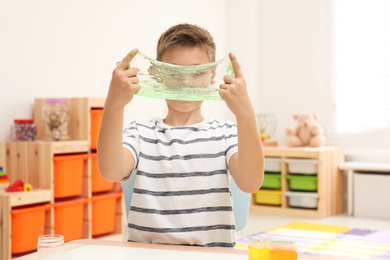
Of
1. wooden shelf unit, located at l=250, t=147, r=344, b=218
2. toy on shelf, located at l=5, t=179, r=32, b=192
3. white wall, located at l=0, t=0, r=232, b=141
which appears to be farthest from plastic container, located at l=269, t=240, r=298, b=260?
wooden shelf unit, located at l=250, t=147, r=344, b=218

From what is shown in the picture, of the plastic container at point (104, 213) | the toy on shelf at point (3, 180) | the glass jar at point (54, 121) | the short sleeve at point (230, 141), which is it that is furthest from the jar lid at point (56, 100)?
the short sleeve at point (230, 141)

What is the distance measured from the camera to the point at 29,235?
252 centimetres

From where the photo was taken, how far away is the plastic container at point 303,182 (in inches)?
165

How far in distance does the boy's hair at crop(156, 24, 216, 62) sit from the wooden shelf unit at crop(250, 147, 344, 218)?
2966 millimetres

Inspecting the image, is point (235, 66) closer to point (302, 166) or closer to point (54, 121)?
point (54, 121)

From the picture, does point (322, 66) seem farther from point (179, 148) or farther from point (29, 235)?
point (179, 148)

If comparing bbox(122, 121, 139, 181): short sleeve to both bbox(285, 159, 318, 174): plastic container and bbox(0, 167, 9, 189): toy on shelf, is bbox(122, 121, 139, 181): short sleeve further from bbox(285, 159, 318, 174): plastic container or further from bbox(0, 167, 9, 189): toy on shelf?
bbox(285, 159, 318, 174): plastic container

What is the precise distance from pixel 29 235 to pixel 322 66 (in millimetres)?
3147

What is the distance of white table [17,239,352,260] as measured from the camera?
0.99 metres

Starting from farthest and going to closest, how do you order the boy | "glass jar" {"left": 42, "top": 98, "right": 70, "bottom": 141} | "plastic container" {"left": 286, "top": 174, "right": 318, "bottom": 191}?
"plastic container" {"left": 286, "top": 174, "right": 318, "bottom": 191} → "glass jar" {"left": 42, "top": 98, "right": 70, "bottom": 141} → the boy

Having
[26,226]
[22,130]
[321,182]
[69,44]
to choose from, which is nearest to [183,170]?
[26,226]

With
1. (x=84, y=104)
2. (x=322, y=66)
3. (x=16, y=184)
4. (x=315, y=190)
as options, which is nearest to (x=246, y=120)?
(x=16, y=184)

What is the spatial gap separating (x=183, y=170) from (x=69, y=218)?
5.47ft

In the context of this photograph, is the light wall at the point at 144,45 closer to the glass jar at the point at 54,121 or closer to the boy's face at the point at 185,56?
the glass jar at the point at 54,121
